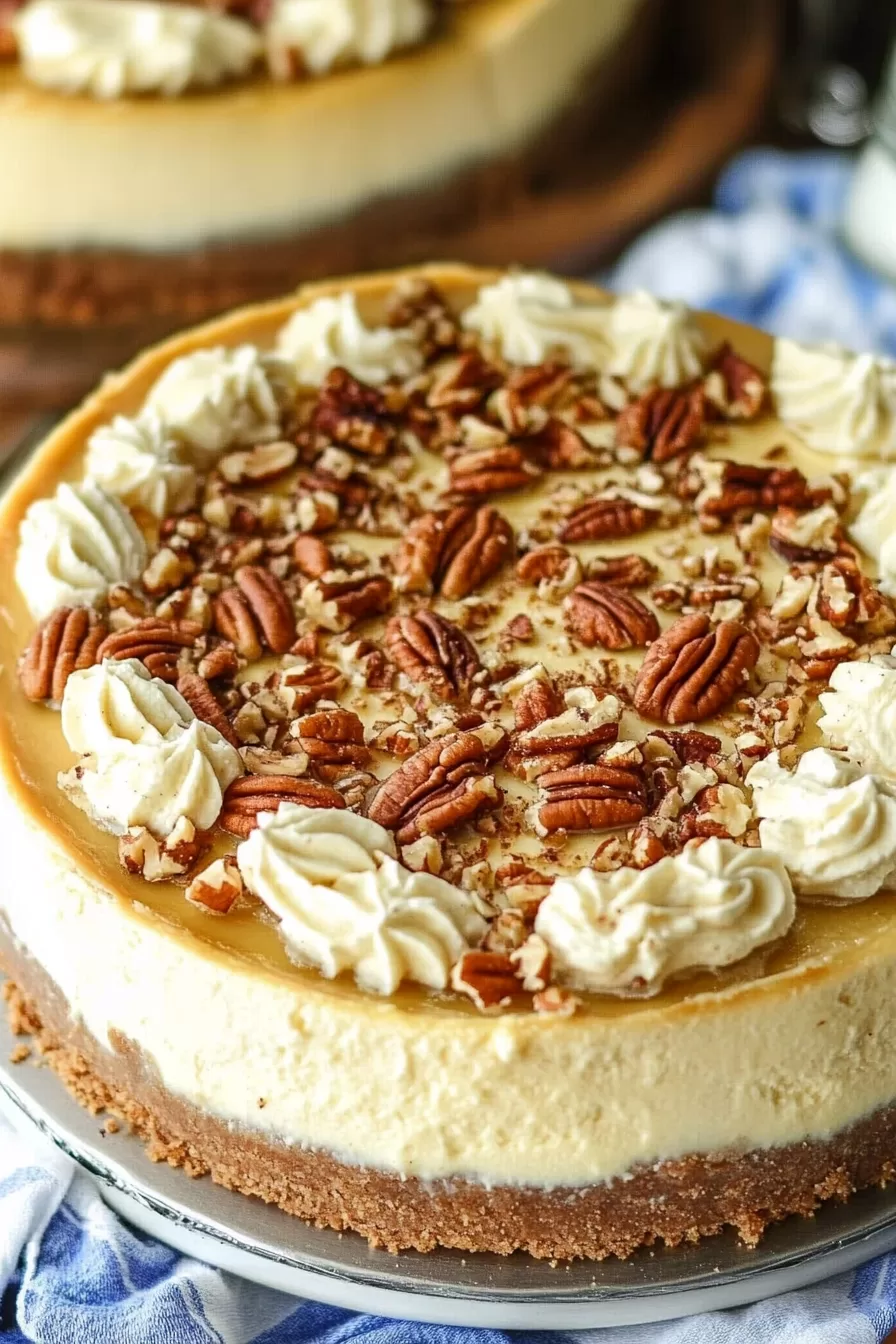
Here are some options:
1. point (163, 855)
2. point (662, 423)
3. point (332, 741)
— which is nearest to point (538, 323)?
point (662, 423)

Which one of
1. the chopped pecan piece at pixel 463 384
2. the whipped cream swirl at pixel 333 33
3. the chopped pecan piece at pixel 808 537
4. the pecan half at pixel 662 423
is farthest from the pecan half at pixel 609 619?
→ the whipped cream swirl at pixel 333 33

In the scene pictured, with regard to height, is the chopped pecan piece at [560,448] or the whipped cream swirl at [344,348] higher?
the whipped cream swirl at [344,348]

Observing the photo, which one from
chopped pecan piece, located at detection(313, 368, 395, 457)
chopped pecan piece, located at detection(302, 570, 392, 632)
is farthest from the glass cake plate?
chopped pecan piece, located at detection(313, 368, 395, 457)

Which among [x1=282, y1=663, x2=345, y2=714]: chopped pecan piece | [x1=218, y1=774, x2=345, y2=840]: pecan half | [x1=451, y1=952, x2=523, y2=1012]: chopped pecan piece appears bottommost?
[x1=451, y1=952, x2=523, y2=1012]: chopped pecan piece

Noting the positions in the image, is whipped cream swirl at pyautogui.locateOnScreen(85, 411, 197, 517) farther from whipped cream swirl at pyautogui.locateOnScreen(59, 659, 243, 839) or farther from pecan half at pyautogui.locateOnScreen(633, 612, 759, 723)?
pecan half at pyautogui.locateOnScreen(633, 612, 759, 723)

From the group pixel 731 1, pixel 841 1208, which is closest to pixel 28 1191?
pixel 841 1208

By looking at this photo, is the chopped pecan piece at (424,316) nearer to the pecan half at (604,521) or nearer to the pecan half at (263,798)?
the pecan half at (604,521)

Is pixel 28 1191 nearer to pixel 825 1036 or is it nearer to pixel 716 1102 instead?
pixel 716 1102
